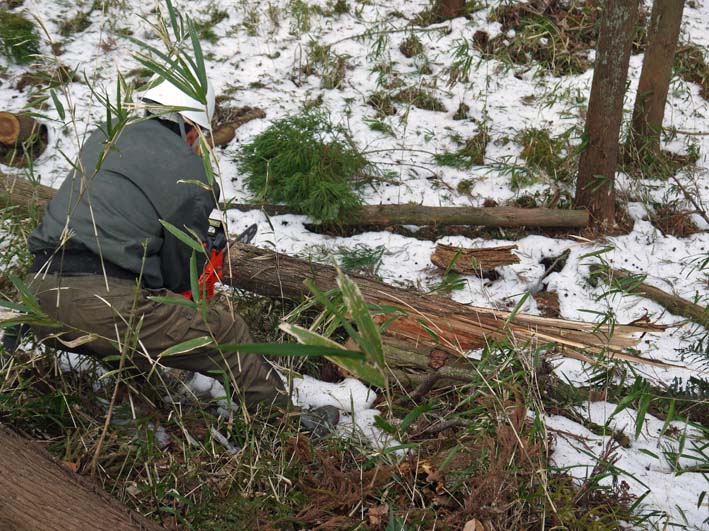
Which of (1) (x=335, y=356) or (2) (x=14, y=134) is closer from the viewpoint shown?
(1) (x=335, y=356)

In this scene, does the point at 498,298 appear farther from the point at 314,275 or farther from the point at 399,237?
the point at 314,275

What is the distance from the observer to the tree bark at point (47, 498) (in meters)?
1.82

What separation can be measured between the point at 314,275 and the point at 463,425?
1.09 m

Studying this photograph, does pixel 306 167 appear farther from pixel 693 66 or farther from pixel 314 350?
pixel 693 66

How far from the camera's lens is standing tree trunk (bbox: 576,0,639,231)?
406cm

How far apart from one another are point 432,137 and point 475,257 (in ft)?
5.28

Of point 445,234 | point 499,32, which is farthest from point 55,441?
point 499,32

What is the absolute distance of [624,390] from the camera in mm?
→ 3117

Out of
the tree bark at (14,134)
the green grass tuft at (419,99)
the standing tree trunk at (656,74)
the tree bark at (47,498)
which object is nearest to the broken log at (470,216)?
the standing tree trunk at (656,74)

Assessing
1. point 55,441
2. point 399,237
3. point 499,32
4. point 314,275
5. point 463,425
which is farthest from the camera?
point 499,32

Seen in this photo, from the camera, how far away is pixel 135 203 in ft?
7.94

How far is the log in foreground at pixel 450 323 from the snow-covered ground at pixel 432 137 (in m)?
0.17

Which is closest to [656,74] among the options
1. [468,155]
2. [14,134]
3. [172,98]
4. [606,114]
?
[606,114]

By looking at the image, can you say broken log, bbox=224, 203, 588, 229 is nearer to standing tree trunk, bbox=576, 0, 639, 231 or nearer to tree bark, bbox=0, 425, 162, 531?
standing tree trunk, bbox=576, 0, 639, 231
